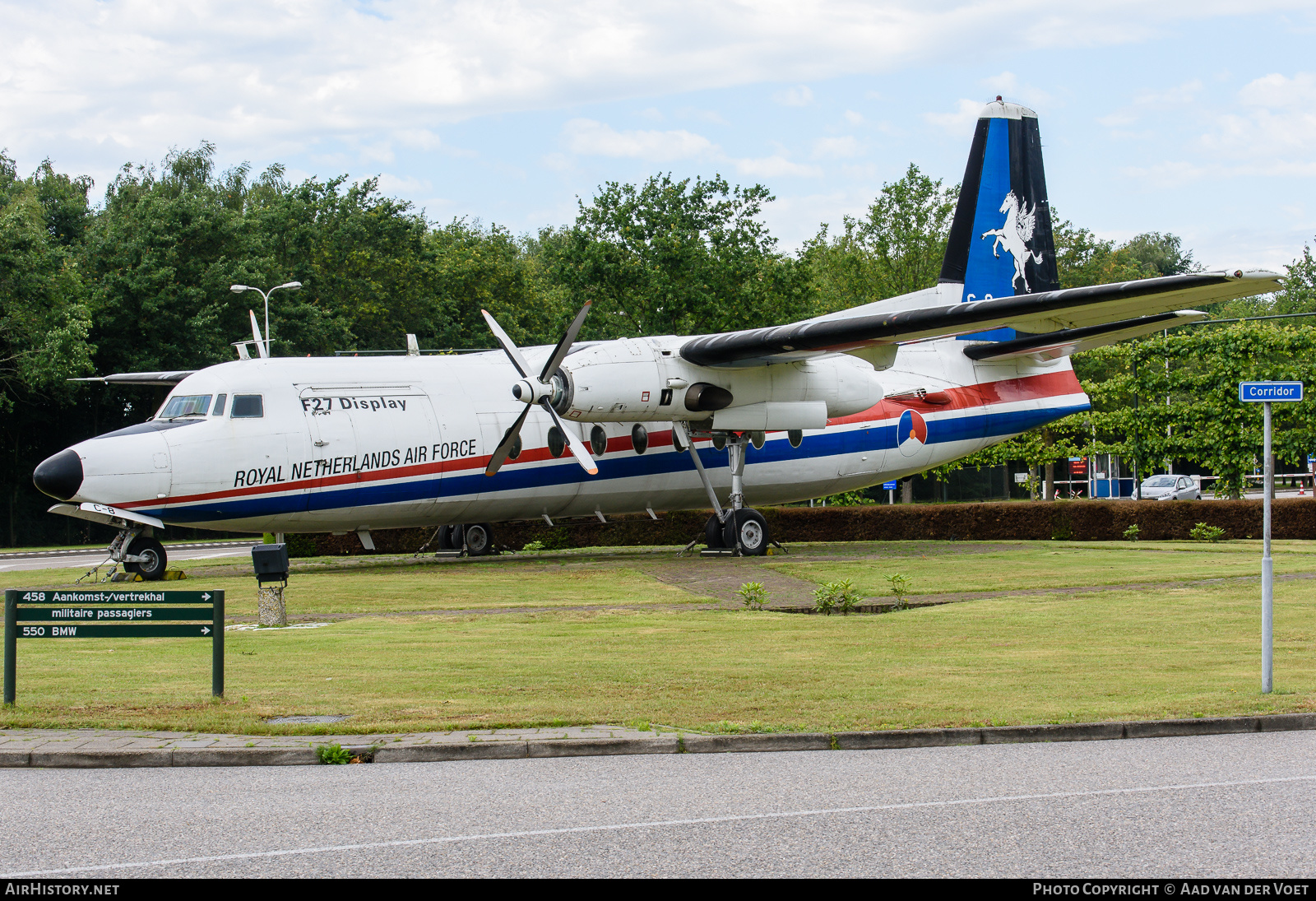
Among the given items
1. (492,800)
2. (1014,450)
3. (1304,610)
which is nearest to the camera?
(492,800)

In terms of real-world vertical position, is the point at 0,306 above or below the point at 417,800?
above

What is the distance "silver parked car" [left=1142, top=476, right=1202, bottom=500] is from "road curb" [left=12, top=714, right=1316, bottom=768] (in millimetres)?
50325

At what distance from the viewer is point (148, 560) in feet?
70.0

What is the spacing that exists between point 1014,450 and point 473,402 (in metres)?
26.9

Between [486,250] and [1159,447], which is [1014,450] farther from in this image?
[486,250]

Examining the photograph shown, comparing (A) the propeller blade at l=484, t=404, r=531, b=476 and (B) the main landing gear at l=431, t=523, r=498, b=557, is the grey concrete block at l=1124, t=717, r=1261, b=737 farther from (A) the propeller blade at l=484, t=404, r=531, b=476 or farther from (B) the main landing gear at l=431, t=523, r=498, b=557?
(B) the main landing gear at l=431, t=523, r=498, b=557

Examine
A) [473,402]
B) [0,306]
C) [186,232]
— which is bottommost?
[473,402]

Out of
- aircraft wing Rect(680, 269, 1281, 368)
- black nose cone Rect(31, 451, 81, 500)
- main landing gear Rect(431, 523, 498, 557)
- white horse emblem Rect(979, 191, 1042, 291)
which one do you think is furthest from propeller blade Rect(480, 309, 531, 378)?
white horse emblem Rect(979, 191, 1042, 291)

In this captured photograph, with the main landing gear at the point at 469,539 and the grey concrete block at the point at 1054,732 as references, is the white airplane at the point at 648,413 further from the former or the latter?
the grey concrete block at the point at 1054,732

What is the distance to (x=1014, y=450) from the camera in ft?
148

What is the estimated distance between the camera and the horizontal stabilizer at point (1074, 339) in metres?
22.4

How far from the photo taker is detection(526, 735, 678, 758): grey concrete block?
8578mm

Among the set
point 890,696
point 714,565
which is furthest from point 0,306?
point 890,696

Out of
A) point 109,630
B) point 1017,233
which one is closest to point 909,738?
point 109,630
